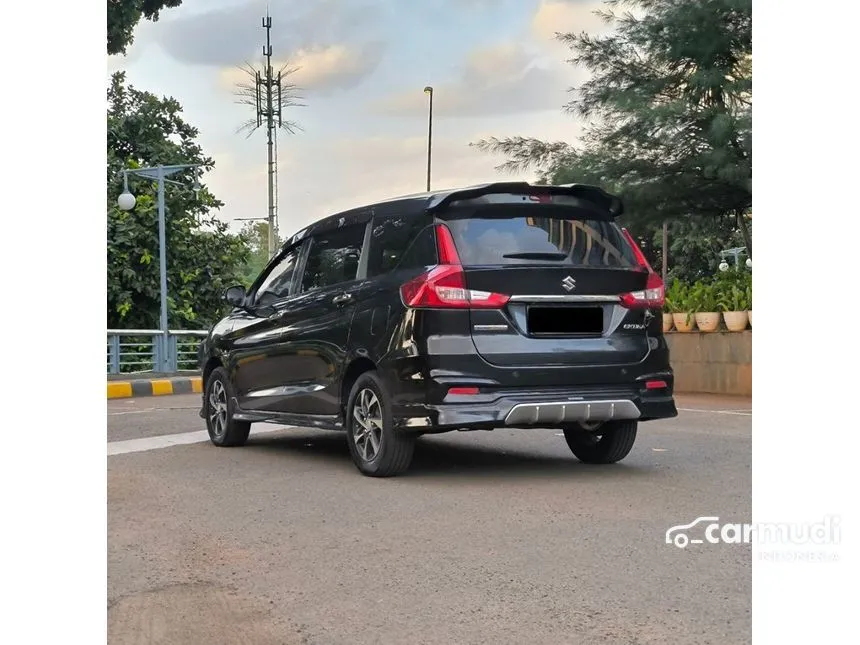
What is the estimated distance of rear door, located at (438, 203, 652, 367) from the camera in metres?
7.30

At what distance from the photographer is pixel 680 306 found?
61.9ft

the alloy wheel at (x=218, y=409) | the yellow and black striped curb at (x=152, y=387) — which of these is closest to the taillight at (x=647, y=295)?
the alloy wheel at (x=218, y=409)

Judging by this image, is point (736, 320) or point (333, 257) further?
point (736, 320)

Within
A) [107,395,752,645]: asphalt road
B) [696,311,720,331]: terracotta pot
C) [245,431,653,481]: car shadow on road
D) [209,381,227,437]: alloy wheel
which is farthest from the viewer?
[696,311,720,331]: terracotta pot

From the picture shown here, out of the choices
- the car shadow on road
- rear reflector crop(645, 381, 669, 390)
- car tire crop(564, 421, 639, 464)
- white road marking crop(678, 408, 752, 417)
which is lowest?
white road marking crop(678, 408, 752, 417)

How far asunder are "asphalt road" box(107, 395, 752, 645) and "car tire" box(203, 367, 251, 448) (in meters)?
0.65

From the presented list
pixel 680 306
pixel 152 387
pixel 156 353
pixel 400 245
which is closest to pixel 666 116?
pixel 680 306

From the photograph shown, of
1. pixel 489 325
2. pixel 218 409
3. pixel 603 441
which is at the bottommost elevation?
pixel 603 441

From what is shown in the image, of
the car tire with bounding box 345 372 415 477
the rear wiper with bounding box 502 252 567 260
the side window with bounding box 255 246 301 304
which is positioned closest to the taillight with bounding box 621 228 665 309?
the rear wiper with bounding box 502 252 567 260

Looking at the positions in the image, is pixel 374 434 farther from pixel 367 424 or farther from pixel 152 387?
pixel 152 387

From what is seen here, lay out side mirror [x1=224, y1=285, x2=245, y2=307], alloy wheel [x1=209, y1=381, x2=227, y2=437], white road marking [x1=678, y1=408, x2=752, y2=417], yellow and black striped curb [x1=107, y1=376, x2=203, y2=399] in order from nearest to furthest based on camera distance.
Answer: side mirror [x1=224, y1=285, x2=245, y2=307], alloy wheel [x1=209, y1=381, x2=227, y2=437], white road marking [x1=678, y1=408, x2=752, y2=417], yellow and black striped curb [x1=107, y1=376, x2=203, y2=399]

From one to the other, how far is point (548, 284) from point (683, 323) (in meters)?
11.4

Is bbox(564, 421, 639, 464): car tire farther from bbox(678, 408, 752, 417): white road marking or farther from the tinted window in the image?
bbox(678, 408, 752, 417): white road marking

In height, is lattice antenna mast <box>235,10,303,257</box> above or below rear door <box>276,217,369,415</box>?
above
